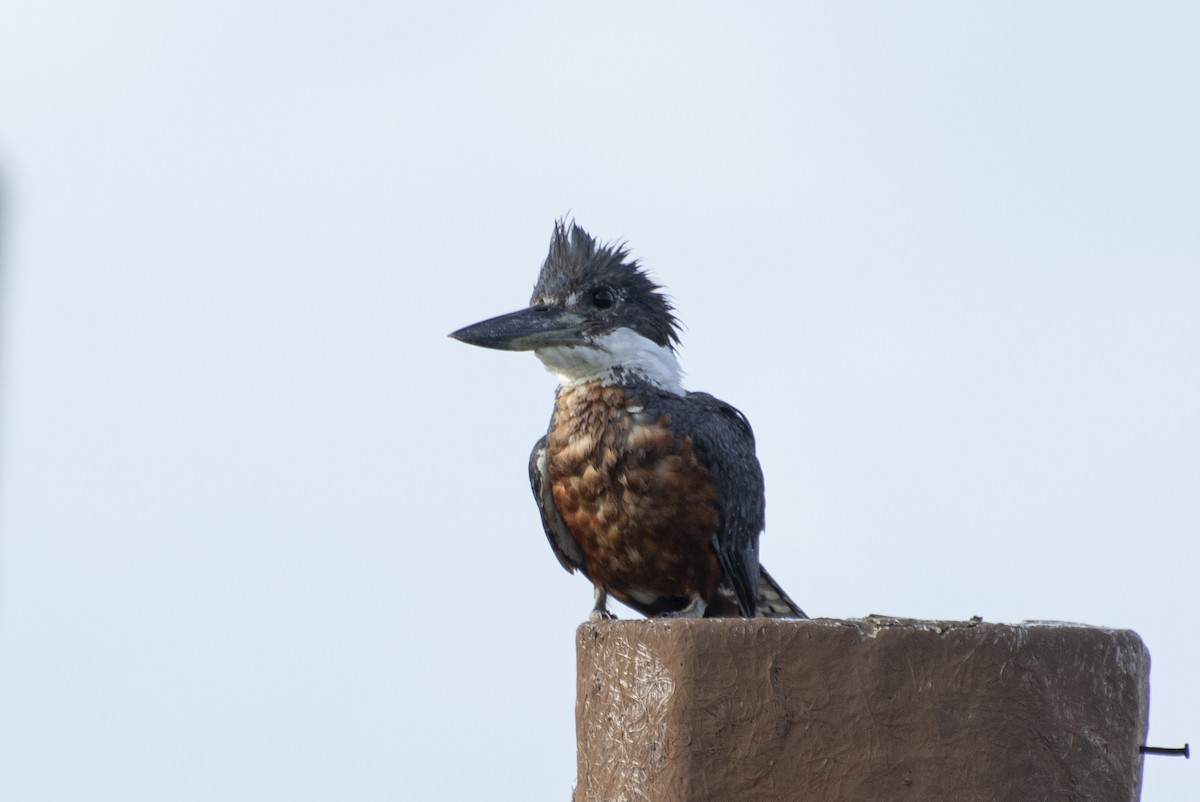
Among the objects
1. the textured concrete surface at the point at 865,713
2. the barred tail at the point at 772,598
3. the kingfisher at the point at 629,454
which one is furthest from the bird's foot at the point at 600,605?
the textured concrete surface at the point at 865,713

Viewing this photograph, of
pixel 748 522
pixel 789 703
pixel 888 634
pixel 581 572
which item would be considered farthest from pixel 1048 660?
pixel 581 572

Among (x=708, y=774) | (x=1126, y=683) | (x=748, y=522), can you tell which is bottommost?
(x=708, y=774)

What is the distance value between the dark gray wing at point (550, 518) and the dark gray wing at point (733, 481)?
1.91 ft

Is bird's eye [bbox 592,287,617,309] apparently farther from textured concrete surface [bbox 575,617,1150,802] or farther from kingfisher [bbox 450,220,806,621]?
textured concrete surface [bbox 575,617,1150,802]

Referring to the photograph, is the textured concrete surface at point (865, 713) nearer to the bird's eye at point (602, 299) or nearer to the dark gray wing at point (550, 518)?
the dark gray wing at point (550, 518)

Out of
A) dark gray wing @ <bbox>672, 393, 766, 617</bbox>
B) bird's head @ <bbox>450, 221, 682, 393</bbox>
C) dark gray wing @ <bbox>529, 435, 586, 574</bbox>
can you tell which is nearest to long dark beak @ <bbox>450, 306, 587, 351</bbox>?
bird's head @ <bbox>450, 221, 682, 393</bbox>

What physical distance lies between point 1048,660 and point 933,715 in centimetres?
40

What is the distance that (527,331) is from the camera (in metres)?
5.55

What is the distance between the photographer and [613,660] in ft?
13.8

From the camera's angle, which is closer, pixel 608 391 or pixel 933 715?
pixel 933 715

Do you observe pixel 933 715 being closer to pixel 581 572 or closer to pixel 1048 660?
pixel 1048 660

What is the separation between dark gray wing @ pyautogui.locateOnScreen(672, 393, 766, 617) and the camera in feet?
18.0

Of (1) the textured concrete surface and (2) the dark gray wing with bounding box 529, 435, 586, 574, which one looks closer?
(1) the textured concrete surface

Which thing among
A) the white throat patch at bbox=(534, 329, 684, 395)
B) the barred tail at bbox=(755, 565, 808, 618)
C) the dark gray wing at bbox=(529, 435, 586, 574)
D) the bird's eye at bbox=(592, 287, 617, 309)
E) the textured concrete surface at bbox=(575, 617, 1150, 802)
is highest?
the bird's eye at bbox=(592, 287, 617, 309)
